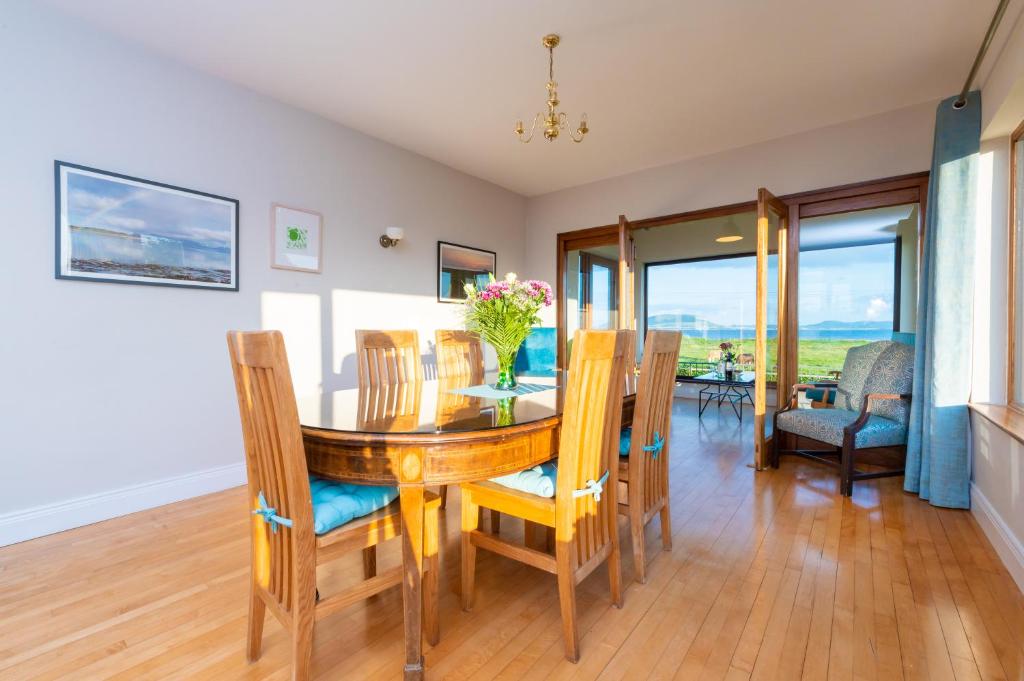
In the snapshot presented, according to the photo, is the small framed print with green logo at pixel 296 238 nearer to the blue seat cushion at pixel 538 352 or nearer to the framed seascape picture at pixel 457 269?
the framed seascape picture at pixel 457 269

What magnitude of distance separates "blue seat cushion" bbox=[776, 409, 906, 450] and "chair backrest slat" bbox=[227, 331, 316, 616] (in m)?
3.35

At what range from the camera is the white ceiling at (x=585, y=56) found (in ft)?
7.75

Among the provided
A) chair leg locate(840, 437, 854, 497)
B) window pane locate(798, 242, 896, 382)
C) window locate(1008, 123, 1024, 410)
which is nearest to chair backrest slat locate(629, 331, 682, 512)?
chair leg locate(840, 437, 854, 497)

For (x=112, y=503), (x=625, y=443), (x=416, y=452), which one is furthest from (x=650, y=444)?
(x=112, y=503)

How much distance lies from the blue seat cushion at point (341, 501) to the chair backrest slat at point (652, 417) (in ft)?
3.29

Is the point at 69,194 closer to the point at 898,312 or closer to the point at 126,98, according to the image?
the point at 126,98

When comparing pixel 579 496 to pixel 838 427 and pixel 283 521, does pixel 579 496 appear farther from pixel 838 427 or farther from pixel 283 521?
pixel 838 427

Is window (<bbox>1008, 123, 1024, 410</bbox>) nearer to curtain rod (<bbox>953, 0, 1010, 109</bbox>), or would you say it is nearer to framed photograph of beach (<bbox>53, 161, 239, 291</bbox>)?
curtain rod (<bbox>953, 0, 1010, 109</bbox>)

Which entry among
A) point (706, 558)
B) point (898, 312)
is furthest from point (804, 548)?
point (898, 312)

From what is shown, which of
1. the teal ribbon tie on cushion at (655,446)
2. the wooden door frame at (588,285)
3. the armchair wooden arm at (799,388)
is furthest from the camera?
the wooden door frame at (588,285)

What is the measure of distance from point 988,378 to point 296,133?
4838mm

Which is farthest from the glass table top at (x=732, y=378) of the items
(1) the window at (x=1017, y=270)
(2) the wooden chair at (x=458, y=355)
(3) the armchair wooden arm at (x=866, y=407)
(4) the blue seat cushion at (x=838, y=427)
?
(2) the wooden chair at (x=458, y=355)

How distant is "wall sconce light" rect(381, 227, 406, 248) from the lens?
397cm

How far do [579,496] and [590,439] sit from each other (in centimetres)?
19
